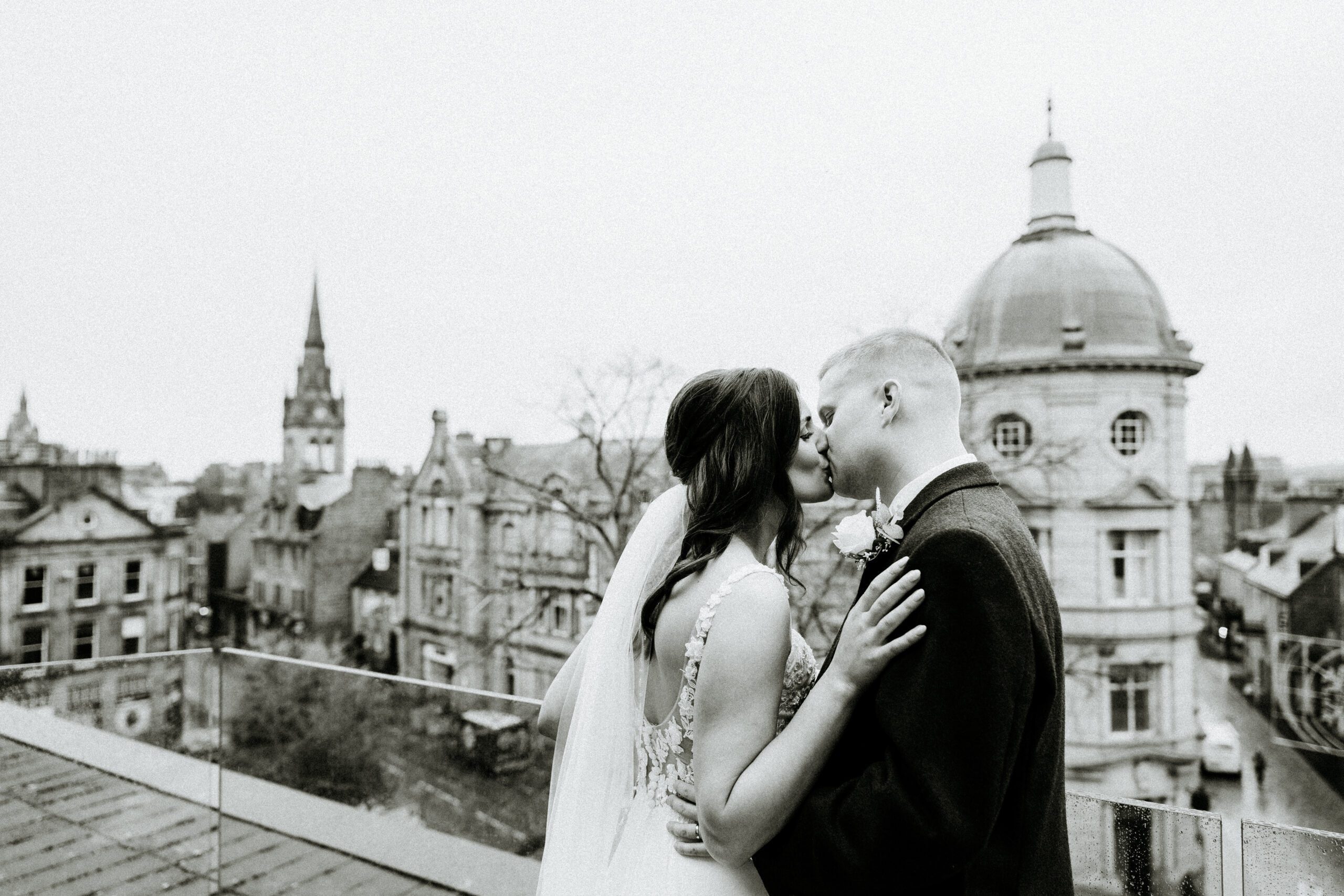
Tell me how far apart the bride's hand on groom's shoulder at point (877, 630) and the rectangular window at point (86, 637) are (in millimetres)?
30404

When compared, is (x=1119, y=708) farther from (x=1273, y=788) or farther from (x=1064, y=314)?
(x=1064, y=314)

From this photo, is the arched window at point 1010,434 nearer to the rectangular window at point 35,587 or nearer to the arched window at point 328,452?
the rectangular window at point 35,587

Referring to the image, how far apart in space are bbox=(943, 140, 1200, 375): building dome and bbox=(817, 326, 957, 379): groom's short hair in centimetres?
1702

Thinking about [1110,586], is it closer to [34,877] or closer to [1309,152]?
[1309,152]

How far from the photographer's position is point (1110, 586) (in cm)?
1764

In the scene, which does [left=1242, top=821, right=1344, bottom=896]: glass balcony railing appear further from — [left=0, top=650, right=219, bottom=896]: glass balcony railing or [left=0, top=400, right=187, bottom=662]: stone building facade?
[left=0, top=400, right=187, bottom=662]: stone building facade

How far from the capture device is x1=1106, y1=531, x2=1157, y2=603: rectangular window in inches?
694

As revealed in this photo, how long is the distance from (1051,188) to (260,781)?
21.4 metres

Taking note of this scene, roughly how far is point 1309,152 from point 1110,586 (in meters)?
14.5

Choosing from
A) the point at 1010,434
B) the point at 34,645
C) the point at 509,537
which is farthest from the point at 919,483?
the point at 34,645

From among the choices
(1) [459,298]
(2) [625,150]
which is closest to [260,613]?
(1) [459,298]

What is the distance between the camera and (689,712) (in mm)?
1774

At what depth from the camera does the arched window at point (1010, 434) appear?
1775cm

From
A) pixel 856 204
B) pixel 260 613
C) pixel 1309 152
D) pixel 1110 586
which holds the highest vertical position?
pixel 1309 152
